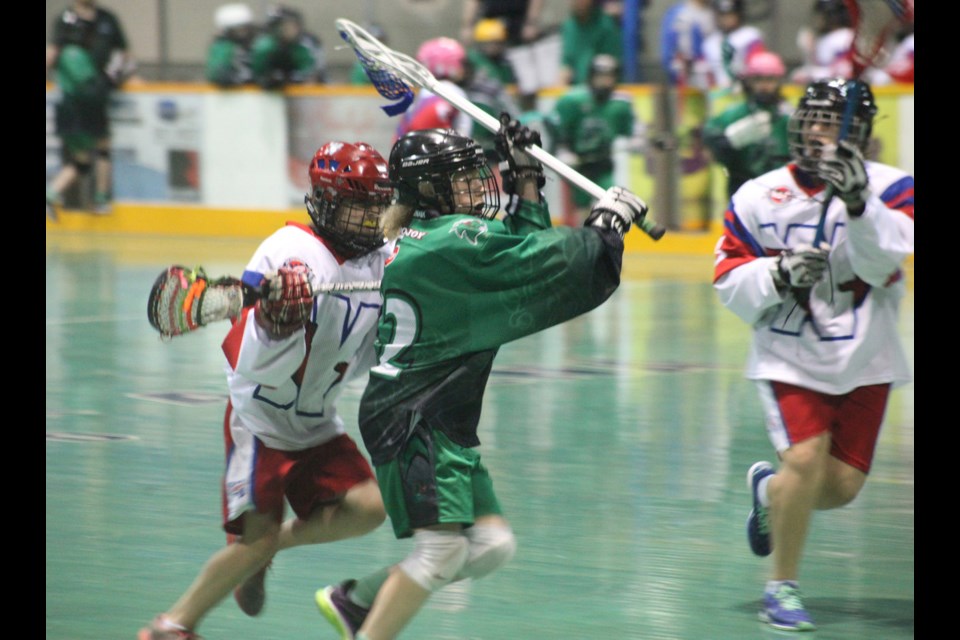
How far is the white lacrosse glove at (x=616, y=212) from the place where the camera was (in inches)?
183

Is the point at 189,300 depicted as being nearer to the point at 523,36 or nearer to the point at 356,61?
the point at 523,36

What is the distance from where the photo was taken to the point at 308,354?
498 centimetres

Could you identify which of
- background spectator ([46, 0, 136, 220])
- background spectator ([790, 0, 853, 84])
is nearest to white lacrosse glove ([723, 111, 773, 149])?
background spectator ([790, 0, 853, 84])

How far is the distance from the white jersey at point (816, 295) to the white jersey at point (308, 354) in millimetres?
1295

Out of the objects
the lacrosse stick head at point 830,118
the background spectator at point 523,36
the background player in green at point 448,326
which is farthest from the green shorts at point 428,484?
the background spectator at point 523,36

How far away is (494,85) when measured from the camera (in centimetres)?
1456

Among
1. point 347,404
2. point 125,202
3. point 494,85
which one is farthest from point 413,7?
point 347,404

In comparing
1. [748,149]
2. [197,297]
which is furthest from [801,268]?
[748,149]

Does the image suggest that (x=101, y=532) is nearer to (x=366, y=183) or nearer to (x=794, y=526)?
(x=366, y=183)

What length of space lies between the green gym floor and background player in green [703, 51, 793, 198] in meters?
1.29

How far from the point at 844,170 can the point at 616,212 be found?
0.83 metres

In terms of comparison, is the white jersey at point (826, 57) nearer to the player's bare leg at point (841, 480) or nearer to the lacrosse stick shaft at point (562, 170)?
the player's bare leg at point (841, 480)

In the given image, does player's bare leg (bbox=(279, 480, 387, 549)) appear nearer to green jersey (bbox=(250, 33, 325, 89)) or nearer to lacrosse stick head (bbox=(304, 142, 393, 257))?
lacrosse stick head (bbox=(304, 142, 393, 257))

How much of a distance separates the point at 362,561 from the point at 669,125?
10860mm
